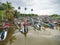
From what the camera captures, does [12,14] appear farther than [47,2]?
No

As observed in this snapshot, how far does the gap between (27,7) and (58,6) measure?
20.9 inches

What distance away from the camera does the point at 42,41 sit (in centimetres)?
311

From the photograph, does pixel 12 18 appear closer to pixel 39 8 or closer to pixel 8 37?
pixel 8 37

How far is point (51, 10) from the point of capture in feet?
10.5

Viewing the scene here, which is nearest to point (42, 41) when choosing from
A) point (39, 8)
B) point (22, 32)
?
point (22, 32)

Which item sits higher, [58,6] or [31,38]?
[58,6]

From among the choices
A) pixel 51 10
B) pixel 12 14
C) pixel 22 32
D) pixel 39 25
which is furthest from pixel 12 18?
pixel 51 10

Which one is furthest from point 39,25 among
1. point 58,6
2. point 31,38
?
point 58,6

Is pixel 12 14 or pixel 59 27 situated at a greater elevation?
pixel 12 14

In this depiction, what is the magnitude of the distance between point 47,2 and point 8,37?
888mm

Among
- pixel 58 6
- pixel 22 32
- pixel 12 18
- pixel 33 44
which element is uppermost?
pixel 58 6

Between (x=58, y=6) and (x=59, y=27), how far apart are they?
0.36 meters

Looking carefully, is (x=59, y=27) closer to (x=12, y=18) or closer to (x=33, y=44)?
(x=33, y=44)

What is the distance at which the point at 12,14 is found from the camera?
2.97m
